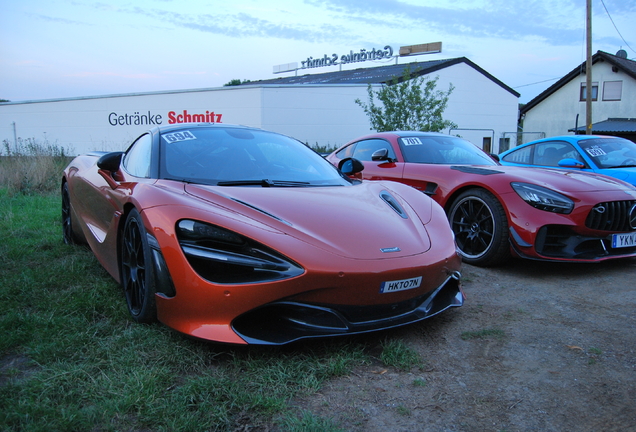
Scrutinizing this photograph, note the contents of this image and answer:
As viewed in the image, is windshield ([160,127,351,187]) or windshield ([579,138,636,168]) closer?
windshield ([160,127,351,187])

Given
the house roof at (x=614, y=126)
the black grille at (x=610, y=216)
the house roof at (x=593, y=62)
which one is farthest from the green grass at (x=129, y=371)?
the house roof at (x=593, y=62)

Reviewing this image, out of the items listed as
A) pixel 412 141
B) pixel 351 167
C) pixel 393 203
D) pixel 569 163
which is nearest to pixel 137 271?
pixel 393 203

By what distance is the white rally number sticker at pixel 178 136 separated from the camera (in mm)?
3453

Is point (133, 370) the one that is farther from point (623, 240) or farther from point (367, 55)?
point (367, 55)

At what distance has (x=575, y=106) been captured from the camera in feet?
106

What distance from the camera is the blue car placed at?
6.11 metres

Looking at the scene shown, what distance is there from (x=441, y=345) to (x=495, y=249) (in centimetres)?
180

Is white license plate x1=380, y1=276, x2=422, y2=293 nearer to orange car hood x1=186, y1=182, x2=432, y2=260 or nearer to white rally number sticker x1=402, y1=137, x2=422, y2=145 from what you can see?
orange car hood x1=186, y1=182, x2=432, y2=260

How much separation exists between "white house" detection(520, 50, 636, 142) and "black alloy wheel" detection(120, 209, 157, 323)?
28.5 metres

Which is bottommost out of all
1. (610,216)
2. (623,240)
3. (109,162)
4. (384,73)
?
(623,240)

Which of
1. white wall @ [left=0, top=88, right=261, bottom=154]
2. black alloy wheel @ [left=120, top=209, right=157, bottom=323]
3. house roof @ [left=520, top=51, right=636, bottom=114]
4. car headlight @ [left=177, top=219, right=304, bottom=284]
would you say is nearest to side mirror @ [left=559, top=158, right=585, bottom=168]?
car headlight @ [left=177, top=219, right=304, bottom=284]

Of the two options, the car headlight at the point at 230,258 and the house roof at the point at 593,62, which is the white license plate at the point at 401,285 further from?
the house roof at the point at 593,62

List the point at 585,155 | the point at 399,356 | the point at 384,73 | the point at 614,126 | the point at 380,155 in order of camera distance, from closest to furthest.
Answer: the point at 399,356, the point at 380,155, the point at 585,155, the point at 614,126, the point at 384,73

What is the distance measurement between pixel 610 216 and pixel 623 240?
0.84 ft
